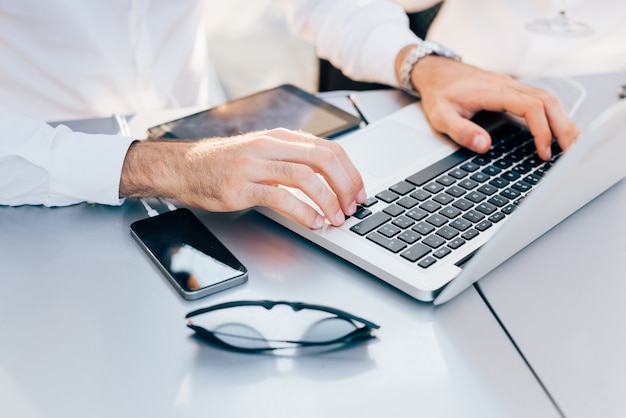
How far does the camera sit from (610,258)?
0.64 m

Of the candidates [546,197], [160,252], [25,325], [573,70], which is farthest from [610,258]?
[573,70]

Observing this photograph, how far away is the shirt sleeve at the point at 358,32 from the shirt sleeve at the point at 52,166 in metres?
0.48

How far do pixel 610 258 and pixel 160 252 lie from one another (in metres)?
0.42

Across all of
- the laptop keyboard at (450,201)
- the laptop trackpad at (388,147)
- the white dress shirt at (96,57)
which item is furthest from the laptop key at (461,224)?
the white dress shirt at (96,57)

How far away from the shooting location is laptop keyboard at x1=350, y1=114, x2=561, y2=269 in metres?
0.60

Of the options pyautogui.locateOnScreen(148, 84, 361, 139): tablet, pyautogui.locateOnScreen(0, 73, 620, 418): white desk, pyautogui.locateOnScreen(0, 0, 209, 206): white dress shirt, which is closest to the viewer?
pyautogui.locateOnScreen(0, 73, 620, 418): white desk

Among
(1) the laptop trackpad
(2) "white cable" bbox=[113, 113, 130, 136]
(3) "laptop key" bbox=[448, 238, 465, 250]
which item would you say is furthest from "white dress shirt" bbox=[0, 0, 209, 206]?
(3) "laptop key" bbox=[448, 238, 465, 250]

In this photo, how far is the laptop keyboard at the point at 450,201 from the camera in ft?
1.97

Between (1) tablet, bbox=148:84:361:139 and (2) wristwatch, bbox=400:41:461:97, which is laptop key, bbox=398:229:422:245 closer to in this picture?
(1) tablet, bbox=148:84:361:139

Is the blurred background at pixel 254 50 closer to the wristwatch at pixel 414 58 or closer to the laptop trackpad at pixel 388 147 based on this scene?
the wristwatch at pixel 414 58

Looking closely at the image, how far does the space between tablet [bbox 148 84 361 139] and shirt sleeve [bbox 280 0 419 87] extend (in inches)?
7.0

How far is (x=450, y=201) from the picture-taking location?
665 millimetres

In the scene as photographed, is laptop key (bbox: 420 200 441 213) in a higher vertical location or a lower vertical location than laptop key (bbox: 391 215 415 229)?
lower

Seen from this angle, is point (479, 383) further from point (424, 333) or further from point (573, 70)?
point (573, 70)
